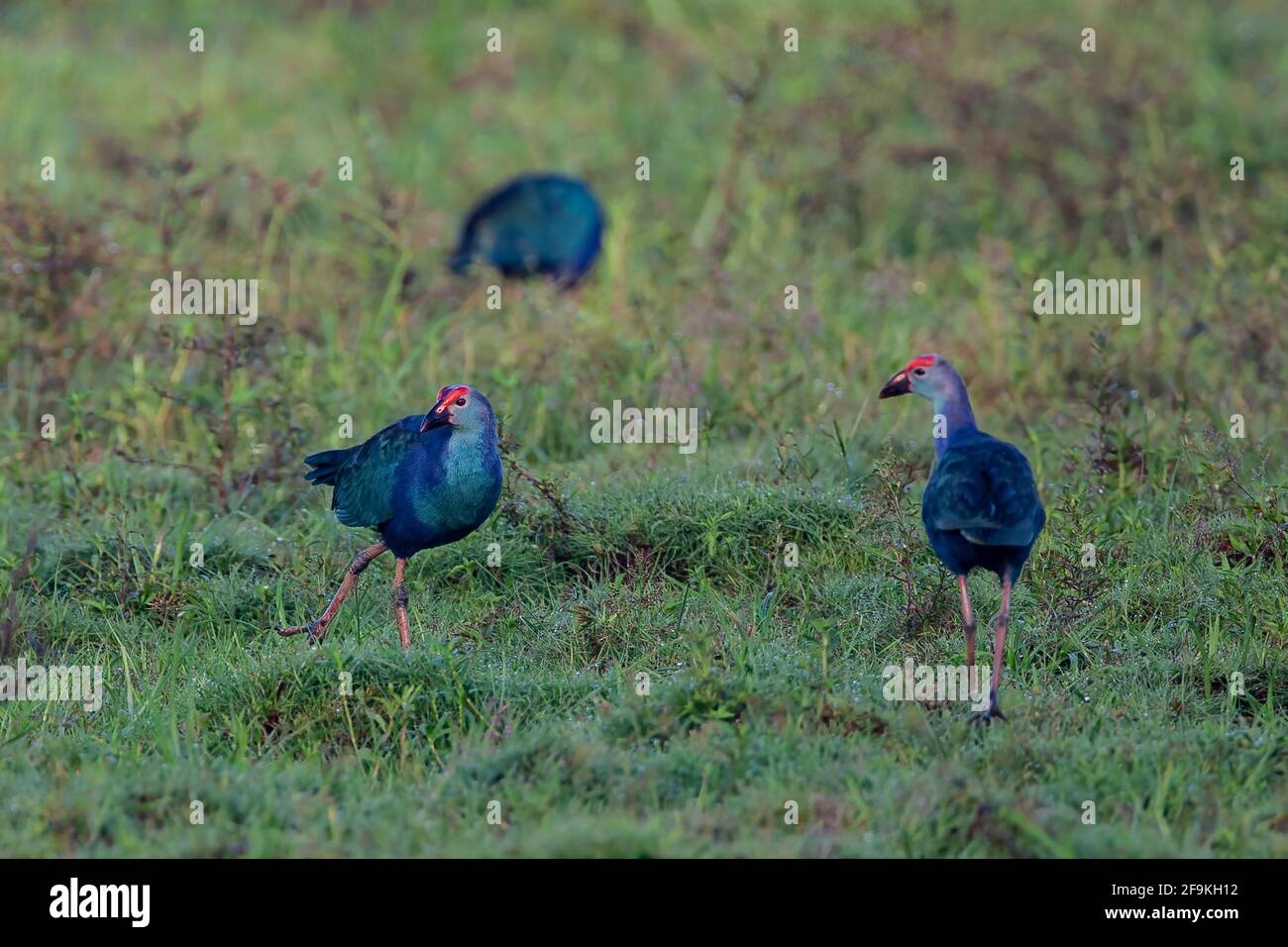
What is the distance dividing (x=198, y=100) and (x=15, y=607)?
5294mm

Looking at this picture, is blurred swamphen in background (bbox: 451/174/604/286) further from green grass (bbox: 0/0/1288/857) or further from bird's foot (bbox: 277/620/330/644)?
bird's foot (bbox: 277/620/330/644)

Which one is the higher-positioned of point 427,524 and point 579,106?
point 579,106

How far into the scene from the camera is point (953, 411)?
5.11 m

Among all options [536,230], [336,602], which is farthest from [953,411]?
[536,230]

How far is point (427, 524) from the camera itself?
16.8 feet

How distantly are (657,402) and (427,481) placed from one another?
6.43ft

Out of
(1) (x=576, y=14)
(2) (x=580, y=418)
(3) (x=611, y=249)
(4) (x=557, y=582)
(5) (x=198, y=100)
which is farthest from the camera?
(1) (x=576, y=14)

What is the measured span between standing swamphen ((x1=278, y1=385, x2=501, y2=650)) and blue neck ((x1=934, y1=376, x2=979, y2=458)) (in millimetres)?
1273

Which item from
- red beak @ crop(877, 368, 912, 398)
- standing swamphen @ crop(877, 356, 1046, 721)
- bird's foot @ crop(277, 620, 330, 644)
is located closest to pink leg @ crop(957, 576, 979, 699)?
standing swamphen @ crop(877, 356, 1046, 721)

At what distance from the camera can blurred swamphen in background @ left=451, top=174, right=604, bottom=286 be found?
8.54 metres

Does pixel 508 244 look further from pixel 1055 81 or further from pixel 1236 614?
pixel 1236 614

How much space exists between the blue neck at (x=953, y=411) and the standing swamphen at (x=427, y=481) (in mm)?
1273

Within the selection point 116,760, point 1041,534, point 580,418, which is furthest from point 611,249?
point 116,760

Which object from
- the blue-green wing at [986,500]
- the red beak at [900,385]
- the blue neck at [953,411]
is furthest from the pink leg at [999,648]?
the red beak at [900,385]
